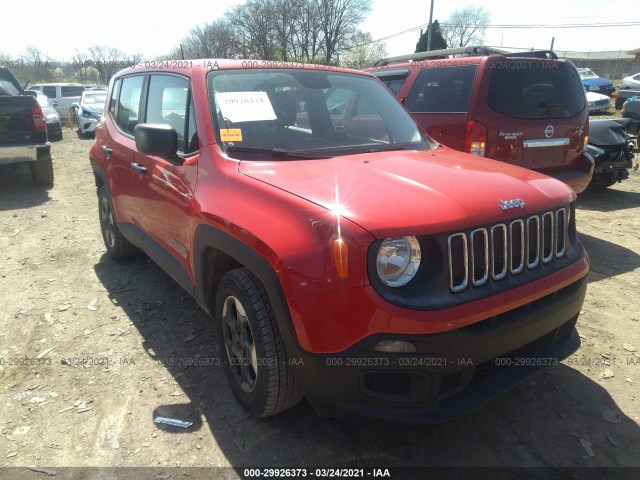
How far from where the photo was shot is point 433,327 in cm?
188

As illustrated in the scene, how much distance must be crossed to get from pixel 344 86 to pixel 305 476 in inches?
102

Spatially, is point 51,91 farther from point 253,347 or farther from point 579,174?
point 253,347

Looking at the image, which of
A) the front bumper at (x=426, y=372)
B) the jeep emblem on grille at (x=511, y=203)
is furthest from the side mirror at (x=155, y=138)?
the jeep emblem on grille at (x=511, y=203)

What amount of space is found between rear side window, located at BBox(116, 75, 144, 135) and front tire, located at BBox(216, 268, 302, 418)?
2152 mm

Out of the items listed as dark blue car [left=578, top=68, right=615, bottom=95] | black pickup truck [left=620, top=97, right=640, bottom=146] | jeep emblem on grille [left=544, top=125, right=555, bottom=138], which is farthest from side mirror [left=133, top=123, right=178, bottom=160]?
dark blue car [left=578, top=68, right=615, bottom=95]

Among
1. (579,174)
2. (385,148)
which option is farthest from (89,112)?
(385,148)

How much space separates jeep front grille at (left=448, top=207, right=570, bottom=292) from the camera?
2004 millimetres

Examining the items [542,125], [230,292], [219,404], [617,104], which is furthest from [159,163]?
[617,104]

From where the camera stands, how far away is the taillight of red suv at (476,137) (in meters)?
4.58

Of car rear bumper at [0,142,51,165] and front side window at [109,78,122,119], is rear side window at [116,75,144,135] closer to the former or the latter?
front side window at [109,78,122,119]

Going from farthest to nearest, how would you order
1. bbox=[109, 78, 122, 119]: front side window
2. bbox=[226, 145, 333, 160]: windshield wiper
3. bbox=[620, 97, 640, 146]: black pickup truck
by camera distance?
bbox=[620, 97, 640, 146]: black pickup truck < bbox=[109, 78, 122, 119]: front side window < bbox=[226, 145, 333, 160]: windshield wiper

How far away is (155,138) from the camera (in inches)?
107

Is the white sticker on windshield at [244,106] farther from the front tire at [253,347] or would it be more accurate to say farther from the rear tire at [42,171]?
the rear tire at [42,171]

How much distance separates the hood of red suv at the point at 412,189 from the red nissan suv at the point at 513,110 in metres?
1.96
